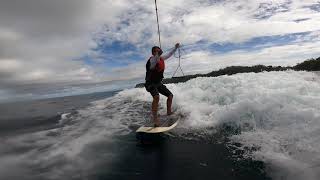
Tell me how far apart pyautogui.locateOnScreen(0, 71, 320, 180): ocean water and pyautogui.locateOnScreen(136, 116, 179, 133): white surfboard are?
0.96 feet

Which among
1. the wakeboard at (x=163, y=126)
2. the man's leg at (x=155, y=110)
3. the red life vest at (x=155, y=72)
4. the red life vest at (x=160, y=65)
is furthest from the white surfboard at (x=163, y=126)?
the red life vest at (x=160, y=65)

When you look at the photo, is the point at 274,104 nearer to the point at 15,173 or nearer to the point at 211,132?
the point at 211,132

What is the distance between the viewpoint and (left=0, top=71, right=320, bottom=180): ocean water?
19.8 feet

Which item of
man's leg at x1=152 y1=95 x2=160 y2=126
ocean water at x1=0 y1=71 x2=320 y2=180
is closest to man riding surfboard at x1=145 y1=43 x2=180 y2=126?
man's leg at x1=152 y1=95 x2=160 y2=126

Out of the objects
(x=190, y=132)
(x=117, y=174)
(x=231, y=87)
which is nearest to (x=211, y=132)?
(x=190, y=132)

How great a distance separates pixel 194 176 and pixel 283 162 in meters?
1.91

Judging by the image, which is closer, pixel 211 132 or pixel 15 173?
pixel 15 173

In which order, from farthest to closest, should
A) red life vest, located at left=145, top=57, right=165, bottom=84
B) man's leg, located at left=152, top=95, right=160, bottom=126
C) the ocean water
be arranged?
red life vest, located at left=145, top=57, right=165, bottom=84 < man's leg, located at left=152, top=95, right=160, bottom=126 < the ocean water

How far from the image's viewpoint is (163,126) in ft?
31.8

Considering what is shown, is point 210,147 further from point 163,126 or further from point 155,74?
point 155,74

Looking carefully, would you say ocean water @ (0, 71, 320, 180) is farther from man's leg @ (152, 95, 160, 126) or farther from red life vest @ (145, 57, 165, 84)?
red life vest @ (145, 57, 165, 84)

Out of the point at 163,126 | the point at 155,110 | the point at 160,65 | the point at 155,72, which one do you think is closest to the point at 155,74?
the point at 155,72

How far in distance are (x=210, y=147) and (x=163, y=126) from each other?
246cm

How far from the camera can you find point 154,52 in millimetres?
9711
